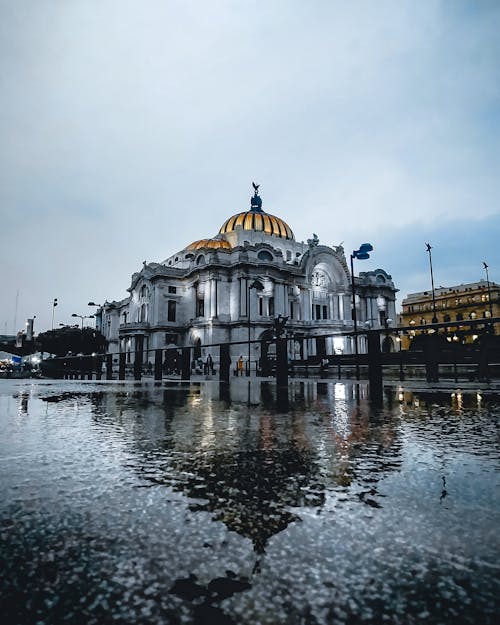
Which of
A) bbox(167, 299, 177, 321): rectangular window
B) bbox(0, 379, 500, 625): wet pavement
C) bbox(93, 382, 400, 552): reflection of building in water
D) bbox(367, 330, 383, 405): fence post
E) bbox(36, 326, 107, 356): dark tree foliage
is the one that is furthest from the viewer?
bbox(36, 326, 107, 356): dark tree foliage

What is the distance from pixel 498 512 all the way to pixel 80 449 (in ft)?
7.75

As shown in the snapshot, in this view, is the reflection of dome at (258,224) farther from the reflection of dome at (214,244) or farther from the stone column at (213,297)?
the stone column at (213,297)

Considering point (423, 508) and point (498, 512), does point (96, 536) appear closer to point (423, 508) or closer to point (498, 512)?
point (423, 508)

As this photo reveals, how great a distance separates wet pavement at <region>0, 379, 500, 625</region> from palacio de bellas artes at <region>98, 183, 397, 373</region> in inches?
1500

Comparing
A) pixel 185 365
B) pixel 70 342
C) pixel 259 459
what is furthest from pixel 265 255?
pixel 259 459

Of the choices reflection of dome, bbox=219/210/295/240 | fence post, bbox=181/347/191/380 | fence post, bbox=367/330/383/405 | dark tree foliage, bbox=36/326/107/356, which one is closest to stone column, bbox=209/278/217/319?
reflection of dome, bbox=219/210/295/240

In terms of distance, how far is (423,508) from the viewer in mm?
1520

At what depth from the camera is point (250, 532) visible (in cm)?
130

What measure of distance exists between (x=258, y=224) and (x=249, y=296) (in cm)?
1483

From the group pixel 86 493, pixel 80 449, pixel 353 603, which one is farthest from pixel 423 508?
pixel 80 449

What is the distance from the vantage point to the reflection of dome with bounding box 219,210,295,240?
5525cm

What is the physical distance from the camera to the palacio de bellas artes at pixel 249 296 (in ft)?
148

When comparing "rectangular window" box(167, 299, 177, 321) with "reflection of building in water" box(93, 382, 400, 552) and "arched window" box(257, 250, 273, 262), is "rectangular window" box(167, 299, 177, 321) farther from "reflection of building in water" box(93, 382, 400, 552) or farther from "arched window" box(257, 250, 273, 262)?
"reflection of building in water" box(93, 382, 400, 552)

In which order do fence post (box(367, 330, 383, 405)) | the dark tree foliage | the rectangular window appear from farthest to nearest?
the dark tree foliage < the rectangular window < fence post (box(367, 330, 383, 405))
